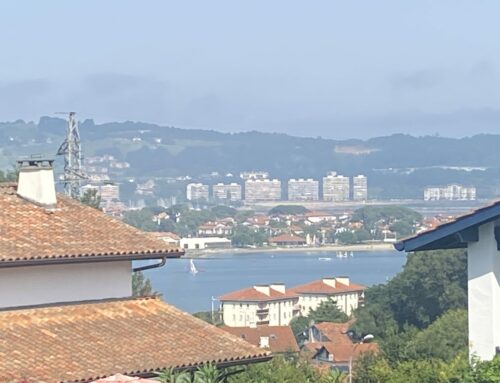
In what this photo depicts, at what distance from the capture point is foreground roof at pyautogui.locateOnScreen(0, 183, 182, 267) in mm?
11188

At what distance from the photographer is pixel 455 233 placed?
9.52 m

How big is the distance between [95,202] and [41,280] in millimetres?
28781

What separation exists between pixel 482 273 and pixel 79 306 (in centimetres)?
349

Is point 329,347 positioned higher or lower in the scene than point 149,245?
lower

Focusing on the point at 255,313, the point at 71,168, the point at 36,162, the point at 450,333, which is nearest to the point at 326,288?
the point at 255,313

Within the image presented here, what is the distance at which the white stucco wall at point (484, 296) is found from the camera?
364 inches

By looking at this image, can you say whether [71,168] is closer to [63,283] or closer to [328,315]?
[63,283]

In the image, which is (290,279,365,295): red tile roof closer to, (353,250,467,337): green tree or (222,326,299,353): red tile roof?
(222,326,299,353): red tile roof

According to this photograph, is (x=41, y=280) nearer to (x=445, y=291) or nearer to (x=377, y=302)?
(x=445, y=291)

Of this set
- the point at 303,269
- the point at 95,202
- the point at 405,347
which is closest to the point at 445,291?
the point at 95,202

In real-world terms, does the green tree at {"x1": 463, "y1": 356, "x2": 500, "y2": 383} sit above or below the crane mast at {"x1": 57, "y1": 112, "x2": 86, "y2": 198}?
below

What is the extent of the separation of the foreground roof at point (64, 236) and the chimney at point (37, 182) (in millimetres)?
87

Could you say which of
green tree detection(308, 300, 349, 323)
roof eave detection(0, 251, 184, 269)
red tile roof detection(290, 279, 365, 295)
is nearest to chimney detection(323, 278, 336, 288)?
red tile roof detection(290, 279, 365, 295)

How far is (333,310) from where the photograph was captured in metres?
81.8
